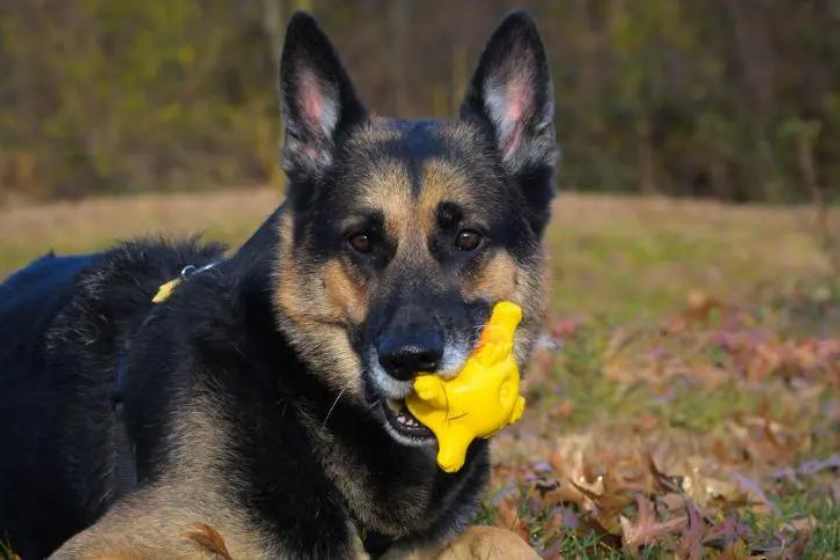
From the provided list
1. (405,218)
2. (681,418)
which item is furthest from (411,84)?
(405,218)

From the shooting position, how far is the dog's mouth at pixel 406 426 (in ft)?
12.5

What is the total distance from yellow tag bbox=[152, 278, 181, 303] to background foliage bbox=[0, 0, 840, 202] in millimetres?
20339

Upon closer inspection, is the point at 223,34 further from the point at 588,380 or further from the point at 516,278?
the point at 516,278

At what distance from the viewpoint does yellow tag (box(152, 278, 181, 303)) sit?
416 centimetres

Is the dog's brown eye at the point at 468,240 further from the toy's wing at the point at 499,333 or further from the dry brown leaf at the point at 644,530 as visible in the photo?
the dry brown leaf at the point at 644,530

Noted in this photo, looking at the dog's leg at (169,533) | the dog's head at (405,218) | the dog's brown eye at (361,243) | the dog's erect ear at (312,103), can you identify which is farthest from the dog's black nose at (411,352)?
the dog's erect ear at (312,103)

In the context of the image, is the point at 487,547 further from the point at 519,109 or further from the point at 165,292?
the point at 519,109

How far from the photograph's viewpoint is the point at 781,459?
6227mm

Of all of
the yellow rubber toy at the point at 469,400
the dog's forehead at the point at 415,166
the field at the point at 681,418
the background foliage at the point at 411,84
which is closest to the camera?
the yellow rubber toy at the point at 469,400

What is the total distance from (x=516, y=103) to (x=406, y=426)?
56.1 inches

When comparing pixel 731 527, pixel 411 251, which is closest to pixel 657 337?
pixel 731 527

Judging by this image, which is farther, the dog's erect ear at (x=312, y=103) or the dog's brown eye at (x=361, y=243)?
the dog's erect ear at (x=312, y=103)

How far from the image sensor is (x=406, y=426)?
12.5ft

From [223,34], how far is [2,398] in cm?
2386
